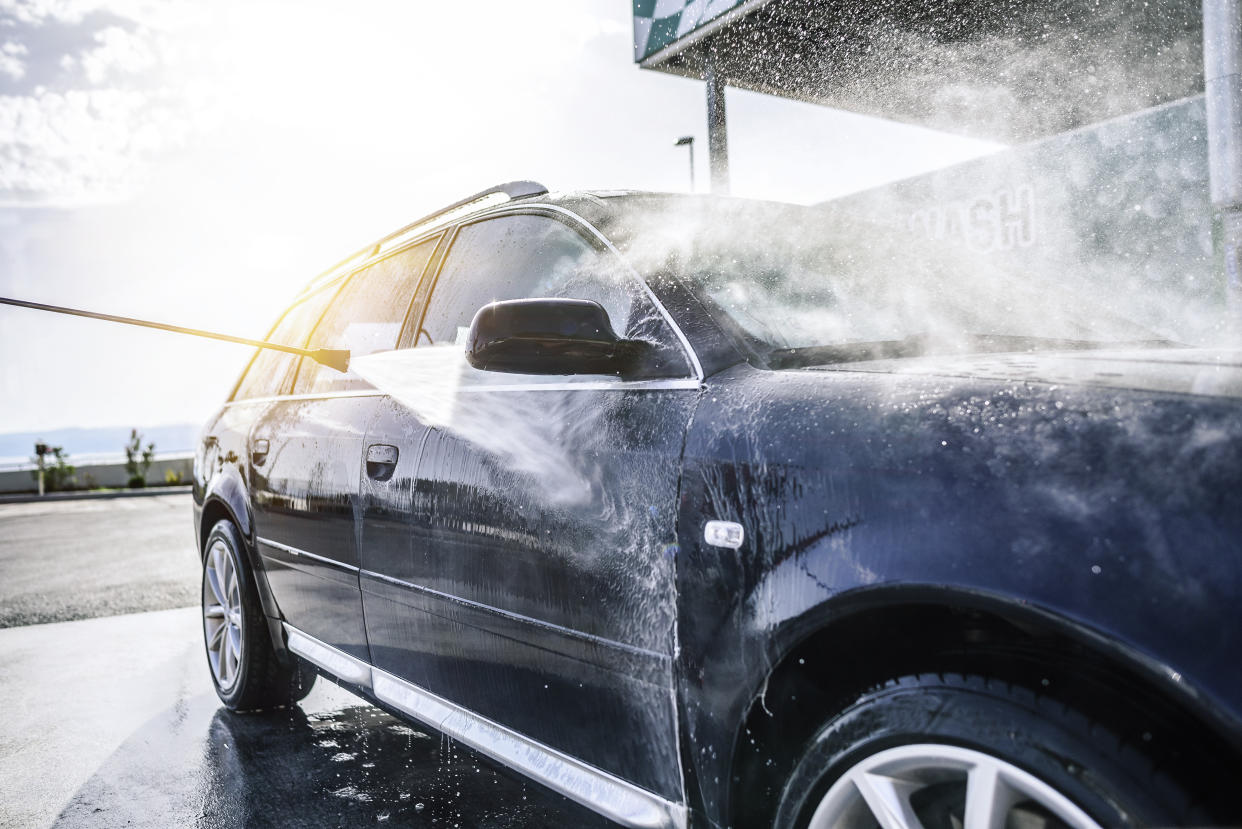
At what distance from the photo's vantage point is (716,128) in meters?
11.5

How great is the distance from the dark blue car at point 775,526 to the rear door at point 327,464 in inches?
0.9

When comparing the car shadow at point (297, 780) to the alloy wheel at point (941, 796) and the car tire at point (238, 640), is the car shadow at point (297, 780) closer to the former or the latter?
the car tire at point (238, 640)

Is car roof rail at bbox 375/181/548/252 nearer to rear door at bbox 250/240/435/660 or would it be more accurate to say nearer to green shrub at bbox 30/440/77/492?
rear door at bbox 250/240/435/660

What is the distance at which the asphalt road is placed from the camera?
2785mm

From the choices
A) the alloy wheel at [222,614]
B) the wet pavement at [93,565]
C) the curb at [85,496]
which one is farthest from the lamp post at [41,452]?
the alloy wheel at [222,614]

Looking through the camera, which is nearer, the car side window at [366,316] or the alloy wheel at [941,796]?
the alloy wheel at [941,796]

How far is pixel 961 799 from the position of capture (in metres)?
1.29

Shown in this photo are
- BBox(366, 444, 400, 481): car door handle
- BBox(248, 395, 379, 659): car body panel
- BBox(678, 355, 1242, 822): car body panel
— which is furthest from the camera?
BBox(248, 395, 379, 659): car body panel

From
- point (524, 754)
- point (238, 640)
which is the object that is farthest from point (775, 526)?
point (238, 640)

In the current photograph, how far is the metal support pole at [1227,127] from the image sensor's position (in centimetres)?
484

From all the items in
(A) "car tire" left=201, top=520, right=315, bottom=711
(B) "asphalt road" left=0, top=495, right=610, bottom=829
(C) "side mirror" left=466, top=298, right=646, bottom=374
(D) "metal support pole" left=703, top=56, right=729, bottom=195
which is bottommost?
(B) "asphalt road" left=0, top=495, right=610, bottom=829

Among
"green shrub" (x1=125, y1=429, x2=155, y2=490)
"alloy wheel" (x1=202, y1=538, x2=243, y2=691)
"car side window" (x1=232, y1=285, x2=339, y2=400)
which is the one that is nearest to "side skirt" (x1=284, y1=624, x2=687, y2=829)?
"alloy wheel" (x1=202, y1=538, x2=243, y2=691)

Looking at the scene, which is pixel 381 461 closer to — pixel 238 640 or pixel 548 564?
pixel 548 564

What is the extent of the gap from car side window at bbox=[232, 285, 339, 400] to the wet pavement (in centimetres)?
309
